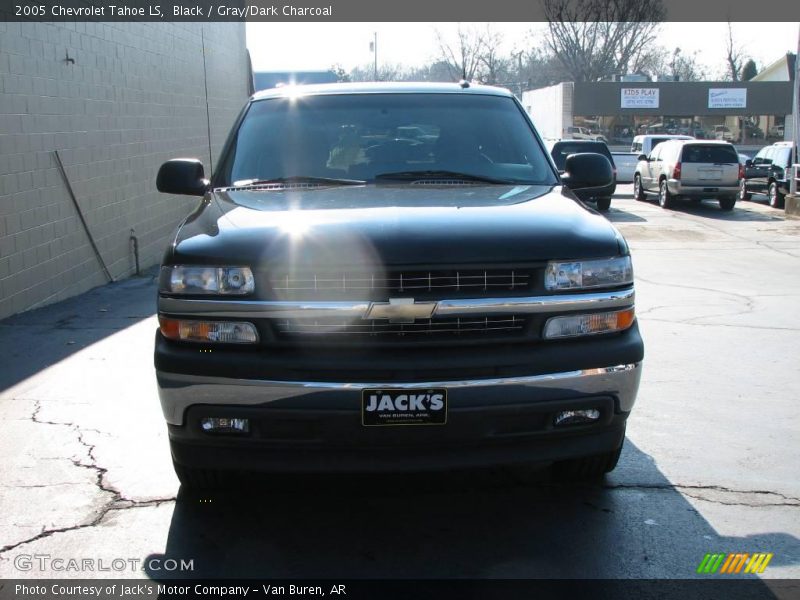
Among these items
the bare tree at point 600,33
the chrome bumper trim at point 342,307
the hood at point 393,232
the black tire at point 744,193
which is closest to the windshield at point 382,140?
the hood at point 393,232

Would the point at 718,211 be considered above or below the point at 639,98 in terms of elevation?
below

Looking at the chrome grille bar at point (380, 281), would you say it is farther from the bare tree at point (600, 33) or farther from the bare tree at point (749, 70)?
the bare tree at point (749, 70)

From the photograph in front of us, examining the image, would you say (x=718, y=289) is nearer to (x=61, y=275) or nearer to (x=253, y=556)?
(x=61, y=275)

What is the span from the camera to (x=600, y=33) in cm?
6334

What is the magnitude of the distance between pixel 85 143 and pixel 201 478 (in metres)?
7.38

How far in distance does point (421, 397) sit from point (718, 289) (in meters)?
8.27

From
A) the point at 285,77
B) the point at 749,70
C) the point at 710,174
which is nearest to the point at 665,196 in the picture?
the point at 710,174

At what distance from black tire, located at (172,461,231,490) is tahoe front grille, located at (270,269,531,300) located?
1.06 metres

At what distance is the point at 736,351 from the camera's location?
751 cm

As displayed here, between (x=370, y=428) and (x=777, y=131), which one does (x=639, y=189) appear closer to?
(x=370, y=428)

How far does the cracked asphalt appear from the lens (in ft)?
12.1

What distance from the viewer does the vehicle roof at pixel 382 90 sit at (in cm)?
554

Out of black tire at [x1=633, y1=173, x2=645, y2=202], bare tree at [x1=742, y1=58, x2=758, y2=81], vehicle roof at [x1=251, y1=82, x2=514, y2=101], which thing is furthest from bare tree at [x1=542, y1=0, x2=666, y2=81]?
vehicle roof at [x1=251, y1=82, x2=514, y2=101]

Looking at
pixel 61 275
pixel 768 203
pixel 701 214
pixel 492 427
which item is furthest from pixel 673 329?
pixel 768 203
